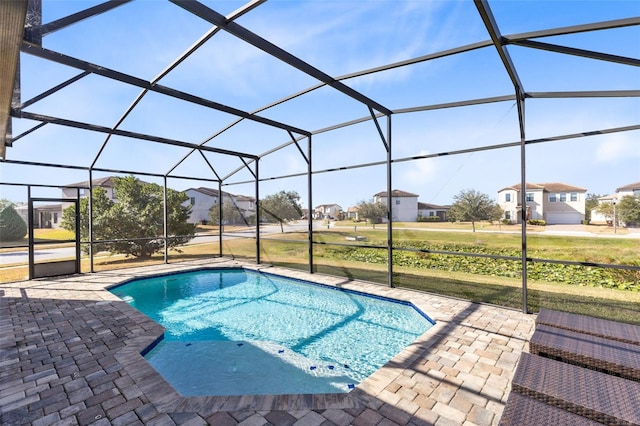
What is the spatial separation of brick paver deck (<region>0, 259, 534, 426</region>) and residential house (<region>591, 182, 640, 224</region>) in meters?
3.11

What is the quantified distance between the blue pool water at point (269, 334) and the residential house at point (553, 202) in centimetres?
340

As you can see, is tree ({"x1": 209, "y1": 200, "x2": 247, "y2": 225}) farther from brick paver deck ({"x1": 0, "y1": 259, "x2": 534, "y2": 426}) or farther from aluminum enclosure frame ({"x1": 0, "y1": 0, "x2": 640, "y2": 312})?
brick paver deck ({"x1": 0, "y1": 259, "x2": 534, "y2": 426})

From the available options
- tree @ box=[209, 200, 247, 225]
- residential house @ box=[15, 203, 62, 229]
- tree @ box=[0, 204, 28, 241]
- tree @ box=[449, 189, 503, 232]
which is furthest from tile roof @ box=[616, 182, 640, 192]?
tree @ box=[0, 204, 28, 241]

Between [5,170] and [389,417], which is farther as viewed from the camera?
[5,170]

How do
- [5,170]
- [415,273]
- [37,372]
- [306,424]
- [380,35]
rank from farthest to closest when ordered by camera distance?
[415,273], [5,170], [380,35], [37,372], [306,424]

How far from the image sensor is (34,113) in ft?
20.1

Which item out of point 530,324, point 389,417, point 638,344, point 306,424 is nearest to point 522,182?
point 530,324

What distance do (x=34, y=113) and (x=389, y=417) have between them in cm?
865

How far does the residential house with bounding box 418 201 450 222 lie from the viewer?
906cm

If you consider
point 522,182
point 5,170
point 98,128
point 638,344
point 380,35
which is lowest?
point 638,344

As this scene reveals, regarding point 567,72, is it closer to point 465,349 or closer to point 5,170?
point 465,349

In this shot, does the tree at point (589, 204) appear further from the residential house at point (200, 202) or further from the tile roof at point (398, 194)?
the residential house at point (200, 202)

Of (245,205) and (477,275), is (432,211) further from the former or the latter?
(245,205)

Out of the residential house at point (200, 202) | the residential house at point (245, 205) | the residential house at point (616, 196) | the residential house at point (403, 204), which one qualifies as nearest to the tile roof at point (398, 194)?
the residential house at point (403, 204)
